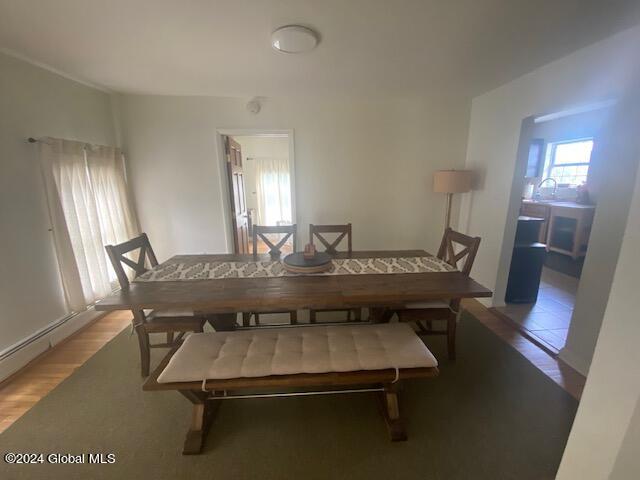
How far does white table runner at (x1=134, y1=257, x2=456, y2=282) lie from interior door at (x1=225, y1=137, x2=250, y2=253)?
4.48 ft

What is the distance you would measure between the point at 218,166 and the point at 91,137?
50.1 inches

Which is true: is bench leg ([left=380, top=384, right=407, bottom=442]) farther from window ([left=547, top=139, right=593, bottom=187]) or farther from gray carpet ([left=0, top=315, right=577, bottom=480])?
window ([left=547, top=139, right=593, bottom=187])

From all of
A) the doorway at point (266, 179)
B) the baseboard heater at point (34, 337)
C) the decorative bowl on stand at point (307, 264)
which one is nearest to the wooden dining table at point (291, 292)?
the decorative bowl on stand at point (307, 264)

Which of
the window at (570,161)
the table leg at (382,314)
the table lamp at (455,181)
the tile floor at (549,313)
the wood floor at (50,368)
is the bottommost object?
the wood floor at (50,368)

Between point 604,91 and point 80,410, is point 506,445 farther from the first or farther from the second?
point 80,410

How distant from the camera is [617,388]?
2.28ft

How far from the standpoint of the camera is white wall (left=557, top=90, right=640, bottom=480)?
659mm

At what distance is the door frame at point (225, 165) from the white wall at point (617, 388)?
2.98 meters

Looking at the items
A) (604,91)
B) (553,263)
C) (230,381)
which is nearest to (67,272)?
(230,381)

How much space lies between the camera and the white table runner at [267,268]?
1908 mm

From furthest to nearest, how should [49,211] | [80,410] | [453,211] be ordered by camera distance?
[453,211]
[49,211]
[80,410]

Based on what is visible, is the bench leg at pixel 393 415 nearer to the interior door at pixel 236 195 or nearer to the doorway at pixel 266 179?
the interior door at pixel 236 195

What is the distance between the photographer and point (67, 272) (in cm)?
239

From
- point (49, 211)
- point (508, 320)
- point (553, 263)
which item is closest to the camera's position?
point (49, 211)
